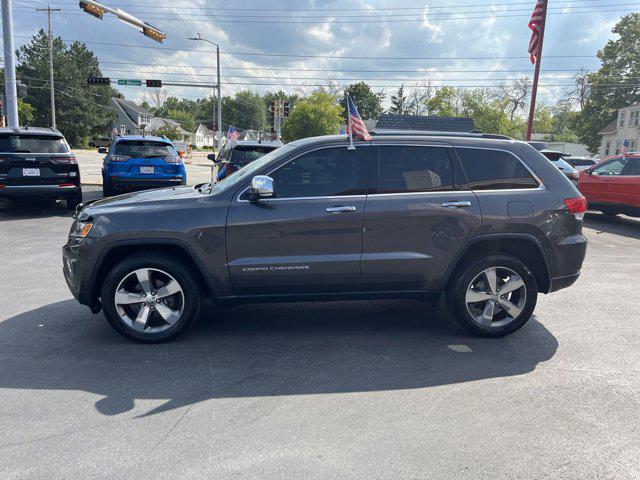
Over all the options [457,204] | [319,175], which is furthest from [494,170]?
[319,175]

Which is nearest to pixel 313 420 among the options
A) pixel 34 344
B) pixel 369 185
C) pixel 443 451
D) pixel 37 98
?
pixel 443 451

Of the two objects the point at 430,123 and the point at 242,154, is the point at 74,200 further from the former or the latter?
the point at 430,123

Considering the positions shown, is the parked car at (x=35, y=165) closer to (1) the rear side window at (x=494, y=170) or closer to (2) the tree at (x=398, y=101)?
(1) the rear side window at (x=494, y=170)

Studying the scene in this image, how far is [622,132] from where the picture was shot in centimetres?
5075

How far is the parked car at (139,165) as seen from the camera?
11242 millimetres

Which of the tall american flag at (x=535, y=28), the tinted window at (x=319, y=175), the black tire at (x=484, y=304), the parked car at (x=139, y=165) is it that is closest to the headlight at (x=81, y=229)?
the tinted window at (x=319, y=175)

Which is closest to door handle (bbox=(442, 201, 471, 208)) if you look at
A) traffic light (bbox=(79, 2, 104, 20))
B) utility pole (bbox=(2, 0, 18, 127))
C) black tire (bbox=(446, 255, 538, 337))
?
black tire (bbox=(446, 255, 538, 337))

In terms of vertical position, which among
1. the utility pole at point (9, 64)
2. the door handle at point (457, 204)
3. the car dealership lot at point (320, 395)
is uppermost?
the utility pole at point (9, 64)

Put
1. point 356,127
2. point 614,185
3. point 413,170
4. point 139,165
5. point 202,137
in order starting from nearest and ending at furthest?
point 356,127 < point 413,170 < point 139,165 < point 614,185 < point 202,137

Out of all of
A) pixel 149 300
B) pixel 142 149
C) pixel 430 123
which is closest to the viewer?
pixel 149 300

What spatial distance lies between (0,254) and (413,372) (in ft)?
21.5

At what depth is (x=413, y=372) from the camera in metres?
3.87

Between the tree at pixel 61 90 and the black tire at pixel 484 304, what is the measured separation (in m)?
67.7

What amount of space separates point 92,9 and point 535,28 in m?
15.7
